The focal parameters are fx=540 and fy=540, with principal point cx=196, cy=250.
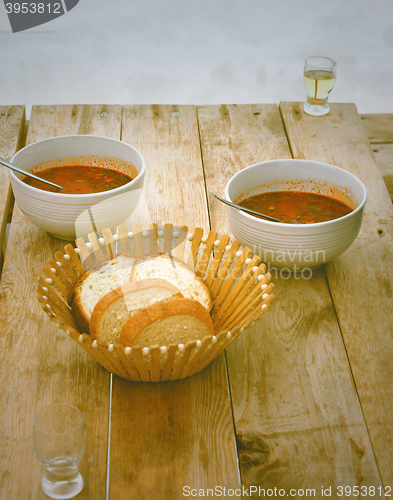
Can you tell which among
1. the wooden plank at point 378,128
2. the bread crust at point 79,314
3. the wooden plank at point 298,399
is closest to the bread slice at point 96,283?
the bread crust at point 79,314

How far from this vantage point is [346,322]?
1.12 meters

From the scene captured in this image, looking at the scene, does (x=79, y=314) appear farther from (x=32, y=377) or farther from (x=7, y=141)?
(x=7, y=141)

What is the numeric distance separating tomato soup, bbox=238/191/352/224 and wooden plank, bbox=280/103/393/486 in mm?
122

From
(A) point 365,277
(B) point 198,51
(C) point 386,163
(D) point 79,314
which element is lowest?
(B) point 198,51

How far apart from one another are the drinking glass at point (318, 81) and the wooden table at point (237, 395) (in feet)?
2.01

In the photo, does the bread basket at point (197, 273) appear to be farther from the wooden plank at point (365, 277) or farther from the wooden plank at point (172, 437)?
the wooden plank at point (365, 277)

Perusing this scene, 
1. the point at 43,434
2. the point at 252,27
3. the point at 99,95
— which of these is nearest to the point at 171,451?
the point at 43,434

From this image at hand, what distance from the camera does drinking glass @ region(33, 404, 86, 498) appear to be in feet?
2.49

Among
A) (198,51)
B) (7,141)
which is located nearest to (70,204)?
(7,141)

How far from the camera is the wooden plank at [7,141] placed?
1.41 meters

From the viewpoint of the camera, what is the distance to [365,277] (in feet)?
4.05

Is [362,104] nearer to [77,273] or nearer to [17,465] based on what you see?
[77,273]

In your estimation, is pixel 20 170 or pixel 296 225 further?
pixel 20 170

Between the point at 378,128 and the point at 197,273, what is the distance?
4.34 ft
